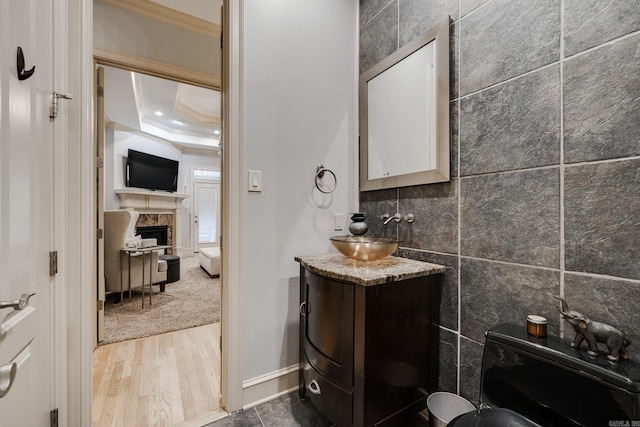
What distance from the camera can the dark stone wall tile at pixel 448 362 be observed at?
130 centimetres

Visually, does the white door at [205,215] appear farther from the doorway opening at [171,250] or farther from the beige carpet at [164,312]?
the beige carpet at [164,312]

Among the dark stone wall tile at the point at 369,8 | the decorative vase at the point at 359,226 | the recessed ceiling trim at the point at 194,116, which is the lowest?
the decorative vase at the point at 359,226

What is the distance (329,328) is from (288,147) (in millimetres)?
1050

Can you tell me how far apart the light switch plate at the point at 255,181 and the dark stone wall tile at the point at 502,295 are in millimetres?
1137

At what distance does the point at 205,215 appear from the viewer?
7.11 metres

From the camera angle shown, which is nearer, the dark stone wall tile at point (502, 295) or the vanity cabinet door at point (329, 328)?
the dark stone wall tile at point (502, 295)

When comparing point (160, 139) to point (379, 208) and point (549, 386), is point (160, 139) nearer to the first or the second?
point (379, 208)

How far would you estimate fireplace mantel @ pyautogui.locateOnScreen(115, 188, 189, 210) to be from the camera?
500cm

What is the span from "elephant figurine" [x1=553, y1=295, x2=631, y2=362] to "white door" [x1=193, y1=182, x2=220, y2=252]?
23.3ft

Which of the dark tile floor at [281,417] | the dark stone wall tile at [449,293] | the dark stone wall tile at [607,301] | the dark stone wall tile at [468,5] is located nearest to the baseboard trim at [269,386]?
the dark tile floor at [281,417]

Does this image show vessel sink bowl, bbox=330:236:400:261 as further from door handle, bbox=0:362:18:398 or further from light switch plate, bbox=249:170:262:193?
door handle, bbox=0:362:18:398

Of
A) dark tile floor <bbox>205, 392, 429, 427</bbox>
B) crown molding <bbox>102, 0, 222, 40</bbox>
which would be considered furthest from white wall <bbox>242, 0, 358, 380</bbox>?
crown molding <bbox>102, 0, 222, 40</bbox>

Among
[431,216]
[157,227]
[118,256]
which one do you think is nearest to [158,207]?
[157,227]

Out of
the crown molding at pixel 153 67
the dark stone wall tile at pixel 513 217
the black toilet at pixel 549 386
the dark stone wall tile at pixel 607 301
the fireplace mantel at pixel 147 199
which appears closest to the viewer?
the black toilet at pixel 549 386
